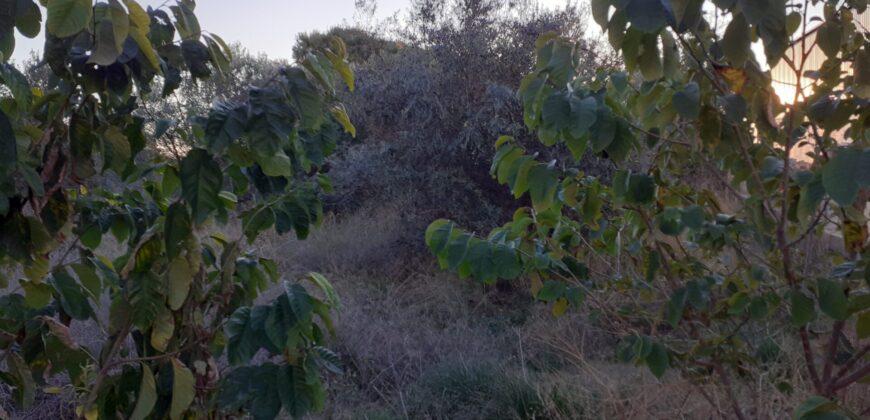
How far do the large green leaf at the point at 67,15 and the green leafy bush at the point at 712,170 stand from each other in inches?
33.2

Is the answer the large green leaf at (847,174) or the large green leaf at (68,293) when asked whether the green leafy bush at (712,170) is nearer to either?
the large green leaf at (847,174)

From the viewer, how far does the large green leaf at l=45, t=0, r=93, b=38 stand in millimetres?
1382

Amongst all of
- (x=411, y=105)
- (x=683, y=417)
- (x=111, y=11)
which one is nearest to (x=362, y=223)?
(x=411, y=105)

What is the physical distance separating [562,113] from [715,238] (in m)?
0.67

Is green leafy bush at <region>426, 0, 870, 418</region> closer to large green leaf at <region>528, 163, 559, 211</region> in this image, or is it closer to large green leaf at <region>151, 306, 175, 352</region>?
large green leaf at <region>528, 163, 559, 211</region>

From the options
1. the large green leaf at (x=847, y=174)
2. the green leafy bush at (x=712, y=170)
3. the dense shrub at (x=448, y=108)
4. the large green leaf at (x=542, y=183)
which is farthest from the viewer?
the dense shrub at (x=448, y=108)

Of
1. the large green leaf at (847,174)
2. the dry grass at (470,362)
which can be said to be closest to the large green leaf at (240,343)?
the large green leaf at (847,174)

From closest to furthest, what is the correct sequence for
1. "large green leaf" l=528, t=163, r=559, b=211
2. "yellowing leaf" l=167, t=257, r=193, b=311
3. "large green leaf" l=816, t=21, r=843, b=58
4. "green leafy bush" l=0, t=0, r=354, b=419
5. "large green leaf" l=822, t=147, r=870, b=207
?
"large green leaf" l=822, t=147, r=870, b=207 → "green leafy bush" l=0, t=0, r=354, b=419 → "yellowing leaf" l=167, t=257, r=193, b=311 → "large green leaf" l=816, t=21, r=843, b=58 → "large green leaf" l=528, t=163, r=559, b=211

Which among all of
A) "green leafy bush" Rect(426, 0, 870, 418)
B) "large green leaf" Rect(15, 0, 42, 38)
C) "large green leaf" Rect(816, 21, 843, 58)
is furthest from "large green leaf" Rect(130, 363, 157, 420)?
"large green leaf" Rect(816, 21, 843, 58)

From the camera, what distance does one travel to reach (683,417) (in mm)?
3486

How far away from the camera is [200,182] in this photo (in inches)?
68.7

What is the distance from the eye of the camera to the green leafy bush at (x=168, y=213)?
1.69 meters

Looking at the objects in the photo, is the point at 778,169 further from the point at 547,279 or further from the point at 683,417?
the point at 683,417

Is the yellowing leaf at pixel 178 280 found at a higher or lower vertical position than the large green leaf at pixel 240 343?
higher
